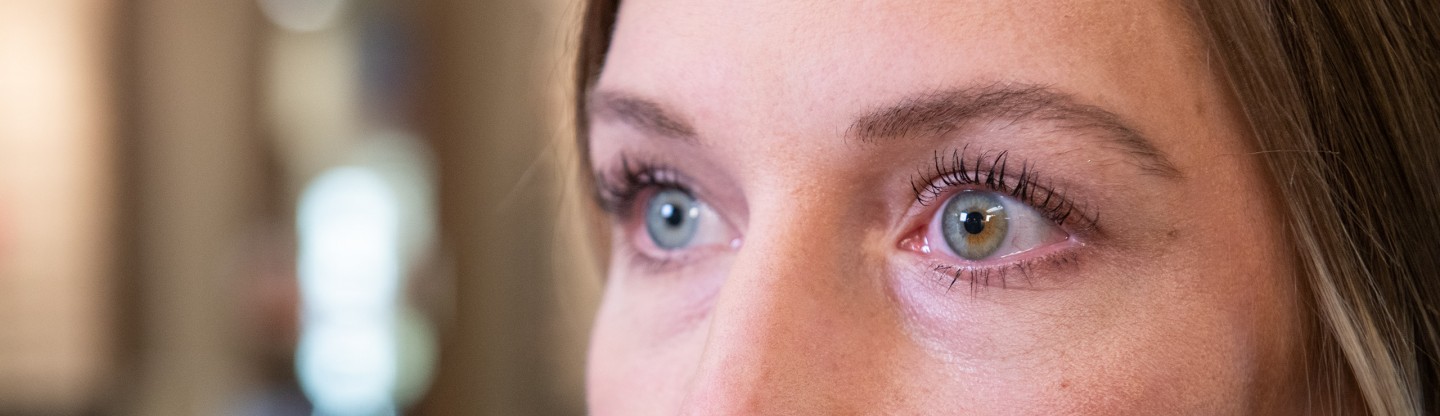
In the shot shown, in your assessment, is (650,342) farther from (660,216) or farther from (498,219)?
(498,219)

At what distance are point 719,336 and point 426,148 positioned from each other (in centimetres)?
200

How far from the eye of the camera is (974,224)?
2.27 ft

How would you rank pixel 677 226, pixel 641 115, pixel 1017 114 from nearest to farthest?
pixel 1017 114 < pixel 641 115 < pixel 677 226

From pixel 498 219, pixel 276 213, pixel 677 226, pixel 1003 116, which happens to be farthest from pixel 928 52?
pixel 276 213

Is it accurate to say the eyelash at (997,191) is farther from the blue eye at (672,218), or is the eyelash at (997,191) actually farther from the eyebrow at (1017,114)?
the blue eye at (672,218)

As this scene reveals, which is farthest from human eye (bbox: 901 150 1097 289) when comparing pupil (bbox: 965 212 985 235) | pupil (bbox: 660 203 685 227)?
pupil (bbox: 660 203 685 227)

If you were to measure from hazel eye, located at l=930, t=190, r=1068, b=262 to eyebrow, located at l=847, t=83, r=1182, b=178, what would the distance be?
66mm

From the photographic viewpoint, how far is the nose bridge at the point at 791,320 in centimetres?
65

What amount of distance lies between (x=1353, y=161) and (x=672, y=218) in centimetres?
46

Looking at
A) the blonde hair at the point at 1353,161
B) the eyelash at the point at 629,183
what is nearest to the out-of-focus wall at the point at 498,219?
the eyelash at the point at 629,183

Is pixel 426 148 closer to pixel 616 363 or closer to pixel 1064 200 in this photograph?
pixel 616 363

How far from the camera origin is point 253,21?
2.52 metres

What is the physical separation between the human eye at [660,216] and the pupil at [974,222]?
0.19 metres

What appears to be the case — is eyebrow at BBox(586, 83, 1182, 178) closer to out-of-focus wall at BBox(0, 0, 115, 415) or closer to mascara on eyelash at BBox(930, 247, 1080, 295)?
mascara on eyelash at BBox(930, 247, 1080, 295)
